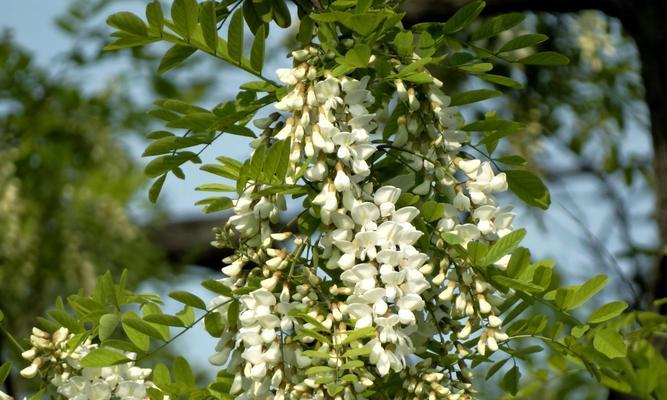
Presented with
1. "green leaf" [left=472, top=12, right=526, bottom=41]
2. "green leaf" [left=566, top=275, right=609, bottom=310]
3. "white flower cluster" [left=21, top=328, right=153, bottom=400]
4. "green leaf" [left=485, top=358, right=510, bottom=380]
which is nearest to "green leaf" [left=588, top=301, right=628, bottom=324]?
"green leaf" [left=566, top=275, right=609, bottom=310]

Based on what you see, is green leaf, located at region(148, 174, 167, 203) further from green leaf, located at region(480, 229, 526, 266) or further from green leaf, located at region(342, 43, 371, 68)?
green leaf, located at region(480, 229, 526, 266)

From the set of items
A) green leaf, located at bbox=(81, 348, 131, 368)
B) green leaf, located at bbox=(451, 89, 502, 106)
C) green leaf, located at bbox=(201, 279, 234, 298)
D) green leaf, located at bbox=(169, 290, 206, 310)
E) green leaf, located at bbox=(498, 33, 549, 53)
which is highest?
green leaf, located at bbox=(498, 33, 549, 53)

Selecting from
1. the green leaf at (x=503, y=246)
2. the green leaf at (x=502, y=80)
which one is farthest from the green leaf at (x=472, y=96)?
the green leaf at (x=503, y=246)

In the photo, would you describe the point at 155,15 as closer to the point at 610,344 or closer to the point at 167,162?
the point at 167,162

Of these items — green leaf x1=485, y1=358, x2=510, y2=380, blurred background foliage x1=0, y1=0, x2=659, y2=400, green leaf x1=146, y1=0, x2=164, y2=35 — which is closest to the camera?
green leaf x1=146, y1=0, x2=164, y2=35

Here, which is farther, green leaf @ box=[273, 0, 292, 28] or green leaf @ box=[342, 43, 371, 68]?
green leaf @ box=[273, 0, 292, 28]

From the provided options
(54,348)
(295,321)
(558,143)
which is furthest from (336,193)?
(558,143)

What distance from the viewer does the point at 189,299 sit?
1.34 m

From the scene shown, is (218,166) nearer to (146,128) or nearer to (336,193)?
(336,193)

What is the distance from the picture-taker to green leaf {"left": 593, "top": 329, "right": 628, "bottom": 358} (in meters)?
1.35

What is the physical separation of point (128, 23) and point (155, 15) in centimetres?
3

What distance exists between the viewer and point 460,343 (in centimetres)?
131

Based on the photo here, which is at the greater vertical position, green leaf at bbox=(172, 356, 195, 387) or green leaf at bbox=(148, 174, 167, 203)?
green leaf at bbox=(148, 174, 167, 203)

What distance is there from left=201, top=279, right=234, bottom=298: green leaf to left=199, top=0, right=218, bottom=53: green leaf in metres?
0.31
